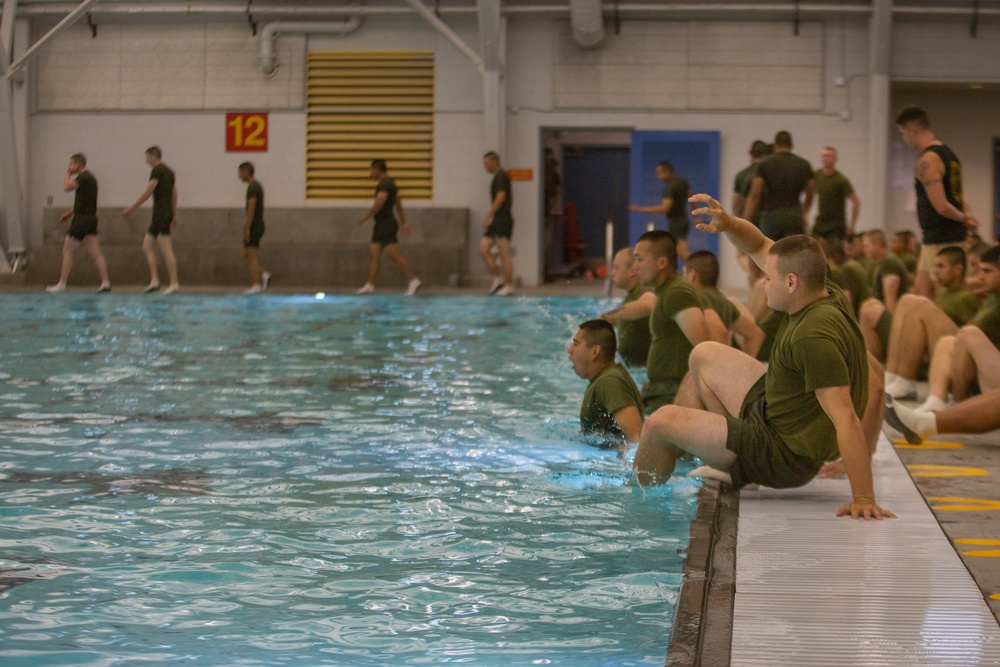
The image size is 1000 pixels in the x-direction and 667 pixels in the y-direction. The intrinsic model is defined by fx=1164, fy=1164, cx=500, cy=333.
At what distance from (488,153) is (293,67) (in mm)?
4464

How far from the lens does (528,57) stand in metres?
19.6

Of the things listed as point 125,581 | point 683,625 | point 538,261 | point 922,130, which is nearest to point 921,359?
point 922,130

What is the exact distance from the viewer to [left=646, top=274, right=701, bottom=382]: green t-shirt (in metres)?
6.16

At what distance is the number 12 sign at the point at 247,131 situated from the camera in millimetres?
20078

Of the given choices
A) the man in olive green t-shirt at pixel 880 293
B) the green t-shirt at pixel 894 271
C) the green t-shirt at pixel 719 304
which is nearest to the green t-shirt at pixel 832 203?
the man in olive green t-shirt at pixel 880 293

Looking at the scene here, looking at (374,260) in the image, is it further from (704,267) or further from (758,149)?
(704,267)

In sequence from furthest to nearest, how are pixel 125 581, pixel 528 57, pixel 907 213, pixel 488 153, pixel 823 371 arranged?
pixel 907 213
pixel 528 57
pixel 488 153
pixel 823 371
pixel 125 581

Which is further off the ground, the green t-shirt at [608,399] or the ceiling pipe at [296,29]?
the ceiling pipe at [296,29]

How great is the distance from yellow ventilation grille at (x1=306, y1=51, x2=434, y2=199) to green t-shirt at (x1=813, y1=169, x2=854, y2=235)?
8669 millimetres

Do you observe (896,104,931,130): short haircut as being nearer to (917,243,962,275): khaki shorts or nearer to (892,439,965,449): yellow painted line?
(917,243,962,275): khaki shorts

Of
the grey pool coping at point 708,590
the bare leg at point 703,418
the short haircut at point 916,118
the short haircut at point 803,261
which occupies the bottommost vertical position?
the grey pool coping at point 708,590

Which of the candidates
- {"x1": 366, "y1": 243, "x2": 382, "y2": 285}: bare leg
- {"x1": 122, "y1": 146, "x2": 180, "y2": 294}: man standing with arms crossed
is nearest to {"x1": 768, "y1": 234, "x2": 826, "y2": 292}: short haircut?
{"x1": 366, "y1": 243, "x2": 382, "y2": 285}: bare leg

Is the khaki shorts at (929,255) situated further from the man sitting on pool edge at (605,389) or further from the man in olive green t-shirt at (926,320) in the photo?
the man sitting on pool edge at (605,389)

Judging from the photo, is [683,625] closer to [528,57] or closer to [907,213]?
[528,57]
